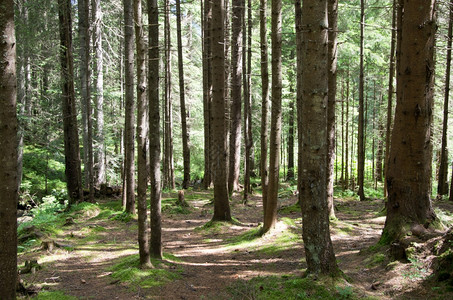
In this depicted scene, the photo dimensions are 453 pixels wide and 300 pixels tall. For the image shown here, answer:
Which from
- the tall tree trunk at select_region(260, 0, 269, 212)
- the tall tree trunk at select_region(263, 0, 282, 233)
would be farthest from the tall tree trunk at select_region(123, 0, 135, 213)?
the tall tree trunk at select_region(263, 0, 282, 233)

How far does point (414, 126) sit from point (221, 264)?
4599 mm

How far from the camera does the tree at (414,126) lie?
606cm

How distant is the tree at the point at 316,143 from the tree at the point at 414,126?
7.31 ft

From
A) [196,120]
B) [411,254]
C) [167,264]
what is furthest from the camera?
[196,120]

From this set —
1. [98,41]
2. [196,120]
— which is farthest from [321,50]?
[196,120]

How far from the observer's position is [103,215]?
1266 cm

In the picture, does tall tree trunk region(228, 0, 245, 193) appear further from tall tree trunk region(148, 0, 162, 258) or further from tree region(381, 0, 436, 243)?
tree region(381, 0, 436, 243)

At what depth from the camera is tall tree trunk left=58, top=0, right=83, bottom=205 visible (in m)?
13.2

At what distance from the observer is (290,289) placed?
4605 mm

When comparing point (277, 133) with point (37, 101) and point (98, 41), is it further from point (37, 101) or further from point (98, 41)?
point (37, 101)

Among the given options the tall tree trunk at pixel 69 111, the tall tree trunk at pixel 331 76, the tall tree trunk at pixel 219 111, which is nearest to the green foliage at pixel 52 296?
the tall tree trunk at pixel 219 111

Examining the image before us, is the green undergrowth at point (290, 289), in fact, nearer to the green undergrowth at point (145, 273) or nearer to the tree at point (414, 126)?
the green undergrowth at point (145, 273)

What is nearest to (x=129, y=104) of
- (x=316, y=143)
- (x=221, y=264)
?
(x=221, y=264)

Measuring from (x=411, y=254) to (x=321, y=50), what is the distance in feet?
10.8
